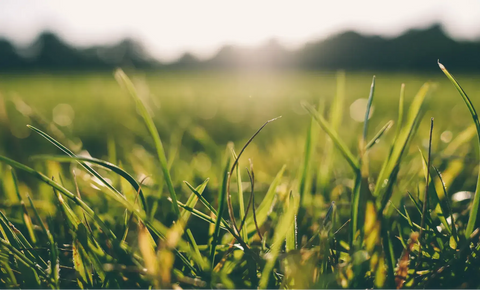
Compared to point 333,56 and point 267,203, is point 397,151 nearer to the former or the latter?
point 267,203

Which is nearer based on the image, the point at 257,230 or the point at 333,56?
the point at 257,230

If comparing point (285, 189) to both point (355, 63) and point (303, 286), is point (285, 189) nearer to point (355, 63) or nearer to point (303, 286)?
point (303, 286)

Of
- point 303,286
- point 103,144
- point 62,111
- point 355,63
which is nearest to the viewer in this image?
point 303,286

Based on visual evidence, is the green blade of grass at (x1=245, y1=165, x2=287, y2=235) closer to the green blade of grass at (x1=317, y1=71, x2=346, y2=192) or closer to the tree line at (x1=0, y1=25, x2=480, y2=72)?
the green blade of grass at (x1=317, y1=71, x2=346, y2=192)

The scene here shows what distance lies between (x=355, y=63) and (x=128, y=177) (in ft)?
46.0

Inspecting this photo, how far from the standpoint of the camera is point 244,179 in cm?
78

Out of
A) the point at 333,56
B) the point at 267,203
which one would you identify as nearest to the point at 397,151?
the point at 267,203

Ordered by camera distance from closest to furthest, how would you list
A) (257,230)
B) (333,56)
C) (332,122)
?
(257,230) → (332,122) → (333,56)

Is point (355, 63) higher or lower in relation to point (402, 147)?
lower

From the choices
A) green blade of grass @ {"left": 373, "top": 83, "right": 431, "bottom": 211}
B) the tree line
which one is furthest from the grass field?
the tree line

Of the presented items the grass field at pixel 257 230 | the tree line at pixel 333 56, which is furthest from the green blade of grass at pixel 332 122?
the tree line at pixel 333 56

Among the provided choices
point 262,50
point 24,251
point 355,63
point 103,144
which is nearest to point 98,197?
point 24,251

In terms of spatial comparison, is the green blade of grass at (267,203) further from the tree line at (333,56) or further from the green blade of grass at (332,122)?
the tree line at (333,56)

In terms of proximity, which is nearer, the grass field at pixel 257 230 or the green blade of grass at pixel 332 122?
the grass field at pixel 257 230
